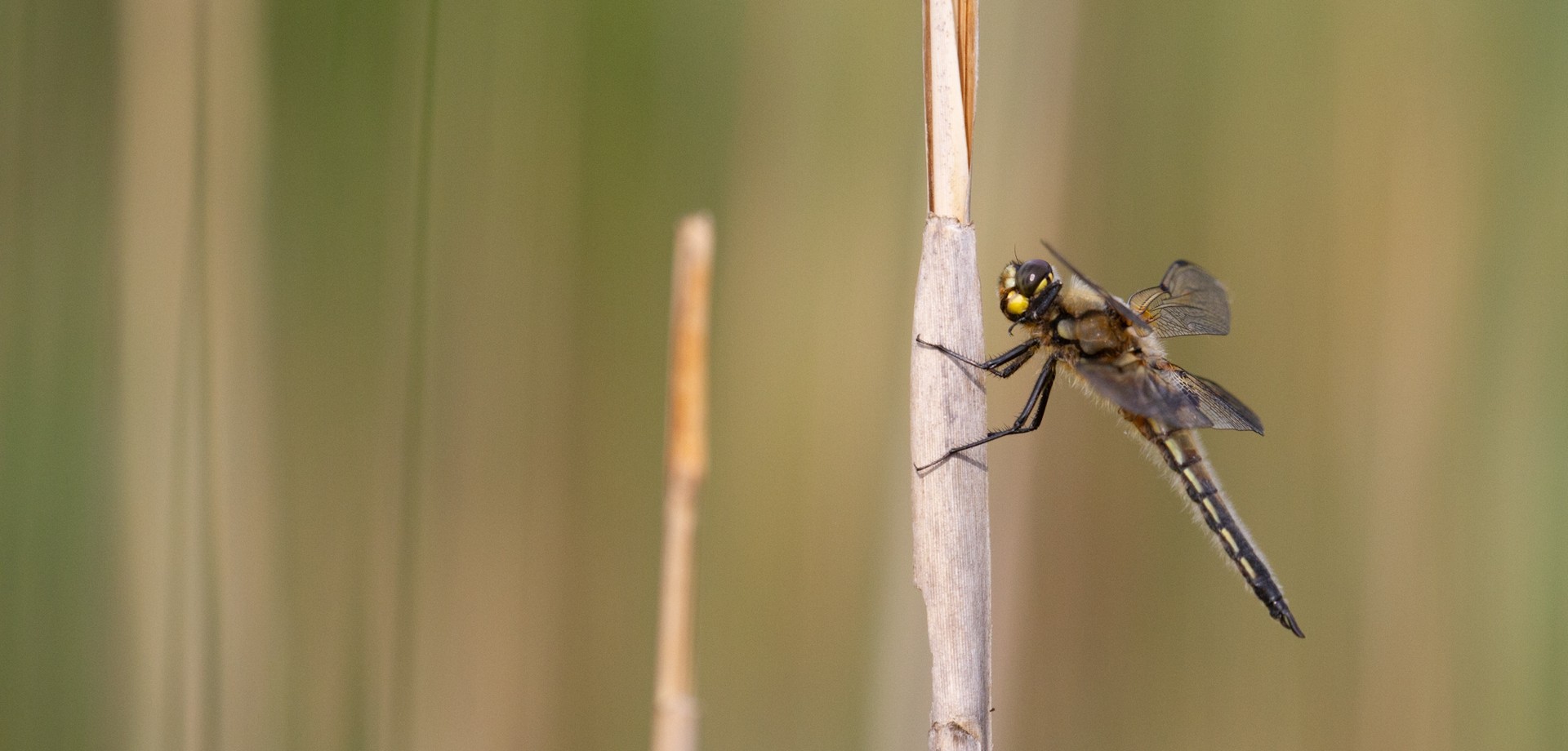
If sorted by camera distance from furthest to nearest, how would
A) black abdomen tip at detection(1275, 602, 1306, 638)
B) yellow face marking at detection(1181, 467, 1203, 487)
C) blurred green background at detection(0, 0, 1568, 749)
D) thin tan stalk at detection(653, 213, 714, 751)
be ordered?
1. yellow face marking at detection(1181, 467, 1203, 487)
2. black abdomen tip at detection(1275, 602, 1306, 638)
3. blurred green background at detection(0, 0, 1568, 749)
4. thin tan stalk at detection(653, 213, 714, 751)

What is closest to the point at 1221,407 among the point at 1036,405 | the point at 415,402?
the point at 1036,405

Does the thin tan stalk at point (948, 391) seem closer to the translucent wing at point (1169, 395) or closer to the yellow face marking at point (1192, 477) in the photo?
the translucent wing at point (1169, 395)

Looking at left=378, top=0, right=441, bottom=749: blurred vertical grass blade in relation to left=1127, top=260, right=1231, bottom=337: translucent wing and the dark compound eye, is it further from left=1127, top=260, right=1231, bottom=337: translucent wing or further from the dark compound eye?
left=1127, top=260, right=1231, bottom=337: translucent wing

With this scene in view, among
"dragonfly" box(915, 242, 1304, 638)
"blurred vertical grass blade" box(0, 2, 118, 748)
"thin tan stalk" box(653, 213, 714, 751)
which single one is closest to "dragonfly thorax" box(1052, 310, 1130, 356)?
"dragonfly" box(915, 242, 1304, 638)

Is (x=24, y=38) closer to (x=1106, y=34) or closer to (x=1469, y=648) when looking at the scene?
(x=1106, y=34)

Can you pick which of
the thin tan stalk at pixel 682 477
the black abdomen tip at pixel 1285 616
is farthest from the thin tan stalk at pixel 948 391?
the black abdomen tip at pixel 1285 616

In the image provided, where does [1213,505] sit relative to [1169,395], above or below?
below

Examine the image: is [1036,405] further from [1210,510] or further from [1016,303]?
[1210,510]
